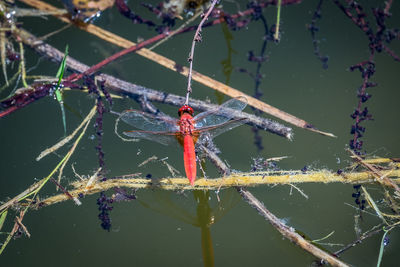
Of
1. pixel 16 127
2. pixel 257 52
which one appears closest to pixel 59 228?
Answer: pixel 16 127

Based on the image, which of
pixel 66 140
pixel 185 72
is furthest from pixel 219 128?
pixel 66 140

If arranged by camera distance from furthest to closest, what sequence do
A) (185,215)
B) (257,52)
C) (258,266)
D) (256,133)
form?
1. (257,52)
2. (256,133)
3. (185,215)
4. (258,266)

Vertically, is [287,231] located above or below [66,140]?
below

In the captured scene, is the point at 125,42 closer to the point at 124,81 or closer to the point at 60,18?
the point at 124,81

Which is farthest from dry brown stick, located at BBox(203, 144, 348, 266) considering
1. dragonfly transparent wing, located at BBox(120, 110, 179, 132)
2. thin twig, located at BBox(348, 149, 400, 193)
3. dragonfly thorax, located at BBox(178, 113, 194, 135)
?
thin twig, located at BBox(348, 149, 400, 193)

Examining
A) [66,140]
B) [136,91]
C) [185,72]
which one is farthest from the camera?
[185,72]

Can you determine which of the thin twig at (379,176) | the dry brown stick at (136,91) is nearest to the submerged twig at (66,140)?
the dry brown stick at (136,91)

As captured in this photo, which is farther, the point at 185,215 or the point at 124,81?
the point at 124,81

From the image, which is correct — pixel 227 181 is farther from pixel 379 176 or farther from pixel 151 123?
pixel 379 176
